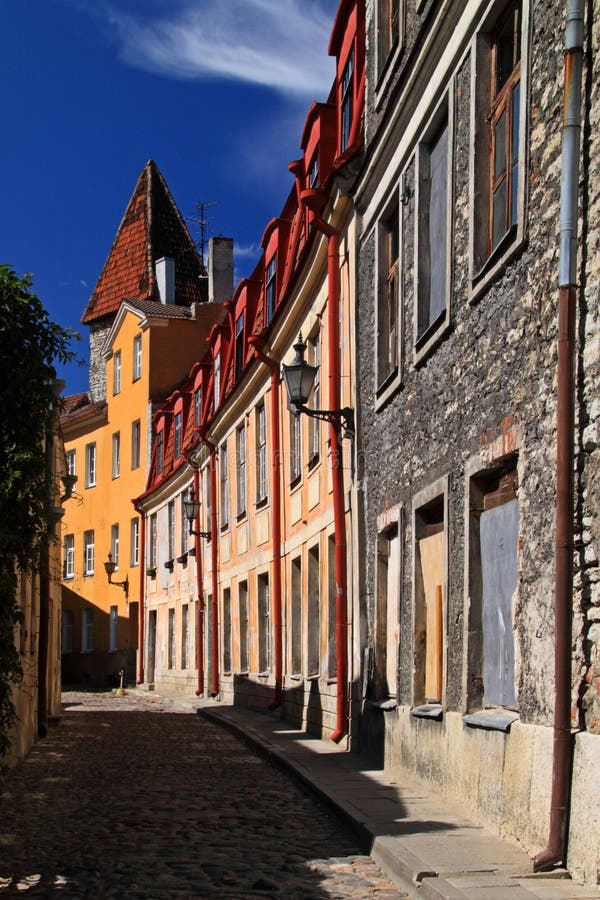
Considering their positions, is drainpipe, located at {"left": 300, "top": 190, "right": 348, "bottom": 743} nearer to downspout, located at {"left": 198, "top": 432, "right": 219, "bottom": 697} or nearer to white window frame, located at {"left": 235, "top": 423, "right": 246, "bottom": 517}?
white window frame, located at {"left": 235, "top": 423, "right": 246, "bottom": 517}

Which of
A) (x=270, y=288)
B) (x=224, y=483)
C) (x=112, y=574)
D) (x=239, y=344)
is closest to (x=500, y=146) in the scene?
(x=270, y=288)

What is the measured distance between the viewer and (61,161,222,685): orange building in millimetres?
41875

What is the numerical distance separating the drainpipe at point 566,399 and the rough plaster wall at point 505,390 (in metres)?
0.43

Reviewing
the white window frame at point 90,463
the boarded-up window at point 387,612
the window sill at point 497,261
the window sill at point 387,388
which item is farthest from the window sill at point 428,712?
the white window frame at point 90,463

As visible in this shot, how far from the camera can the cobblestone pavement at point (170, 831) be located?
299 inches

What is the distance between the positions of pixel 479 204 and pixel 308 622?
1013 cm

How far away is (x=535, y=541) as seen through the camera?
26.7 ft

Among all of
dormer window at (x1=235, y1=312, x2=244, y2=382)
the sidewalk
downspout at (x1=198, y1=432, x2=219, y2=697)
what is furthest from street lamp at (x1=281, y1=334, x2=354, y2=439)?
downspout at (x1=198, y1=432, x2=219, y2=697)

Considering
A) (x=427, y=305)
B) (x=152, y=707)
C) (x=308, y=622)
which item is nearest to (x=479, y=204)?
(x=427, y=305)

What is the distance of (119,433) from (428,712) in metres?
34.4

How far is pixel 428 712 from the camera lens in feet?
35.2

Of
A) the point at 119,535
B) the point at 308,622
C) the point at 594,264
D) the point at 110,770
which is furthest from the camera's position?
the point at 119,535

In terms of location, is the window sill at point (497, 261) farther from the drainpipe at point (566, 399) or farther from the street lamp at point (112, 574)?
the street lamp at point (112, 574)

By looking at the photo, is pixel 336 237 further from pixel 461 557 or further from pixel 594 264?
pixel 594 264
